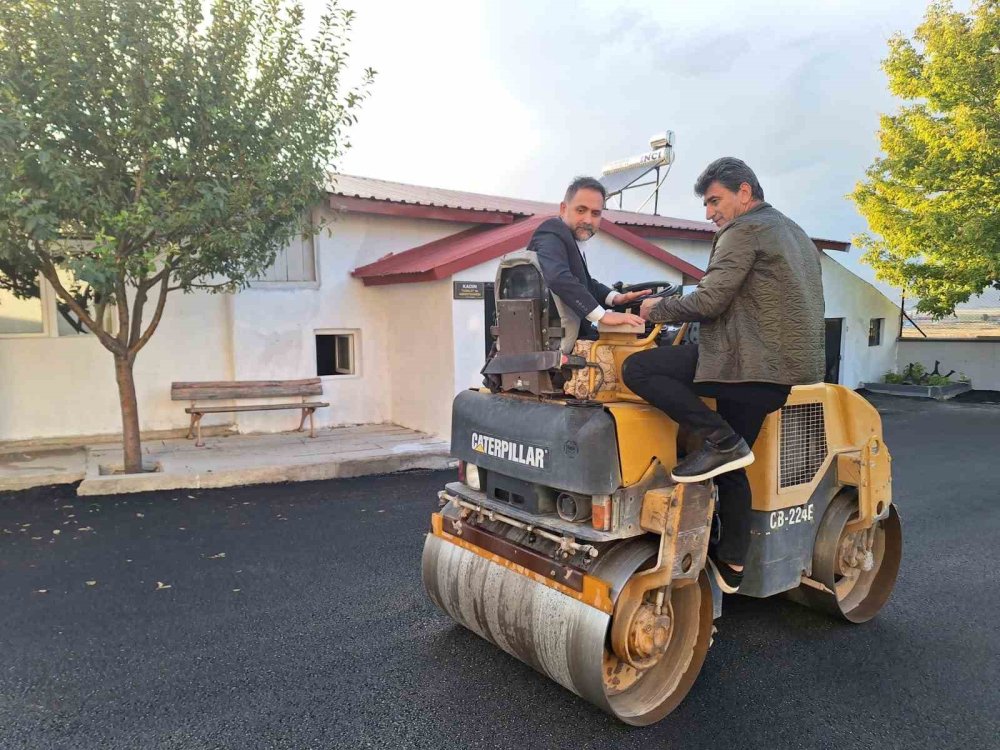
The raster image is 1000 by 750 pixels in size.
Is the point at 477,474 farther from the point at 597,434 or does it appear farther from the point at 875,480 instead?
the point at 875,480

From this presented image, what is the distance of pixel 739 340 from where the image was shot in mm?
2922

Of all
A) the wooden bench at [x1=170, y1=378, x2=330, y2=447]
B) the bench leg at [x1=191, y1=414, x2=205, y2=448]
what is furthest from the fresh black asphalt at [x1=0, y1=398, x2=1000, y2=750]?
the wooden bench at [x1=170, y1=378, x2=330, y2=447]

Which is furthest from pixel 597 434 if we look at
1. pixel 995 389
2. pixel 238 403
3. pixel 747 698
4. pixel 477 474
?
pixel 995 389

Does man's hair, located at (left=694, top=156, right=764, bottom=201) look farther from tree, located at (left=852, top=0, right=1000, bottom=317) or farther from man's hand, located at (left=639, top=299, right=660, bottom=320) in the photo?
tree, located at (left=852, top=0, right=1000, bottom=317)

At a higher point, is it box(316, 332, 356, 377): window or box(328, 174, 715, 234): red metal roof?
box(328, 174, 715, 234): red metal roof

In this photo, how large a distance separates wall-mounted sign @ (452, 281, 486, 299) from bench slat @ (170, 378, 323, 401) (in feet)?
8.47

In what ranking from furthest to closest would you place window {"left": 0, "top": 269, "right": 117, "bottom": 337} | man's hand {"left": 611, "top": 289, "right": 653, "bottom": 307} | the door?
1. the door
2. window {"left": 0, "top": 269, "right": 117, "bottom": 337}
3. man's hand {"left": 611, "top": 289, "right": 653, "bottom": 307}

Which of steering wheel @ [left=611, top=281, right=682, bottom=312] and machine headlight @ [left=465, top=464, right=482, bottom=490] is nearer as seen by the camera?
steering wheel @ [left=611, top=281, right=682, bottom=312]

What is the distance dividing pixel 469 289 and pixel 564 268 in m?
6.16

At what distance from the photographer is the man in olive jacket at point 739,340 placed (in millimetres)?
2887

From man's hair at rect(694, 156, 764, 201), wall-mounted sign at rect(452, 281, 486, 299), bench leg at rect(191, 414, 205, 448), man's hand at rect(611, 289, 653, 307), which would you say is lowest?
bench leg at rect(191, 414, 205, 448)

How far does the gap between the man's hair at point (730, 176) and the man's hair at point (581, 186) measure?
1.98 feet

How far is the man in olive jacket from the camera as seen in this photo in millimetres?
2887

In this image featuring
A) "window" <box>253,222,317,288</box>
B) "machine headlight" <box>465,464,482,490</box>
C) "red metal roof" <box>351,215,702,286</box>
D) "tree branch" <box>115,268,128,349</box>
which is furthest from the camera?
"window" <box>253,222,317,288</box>
